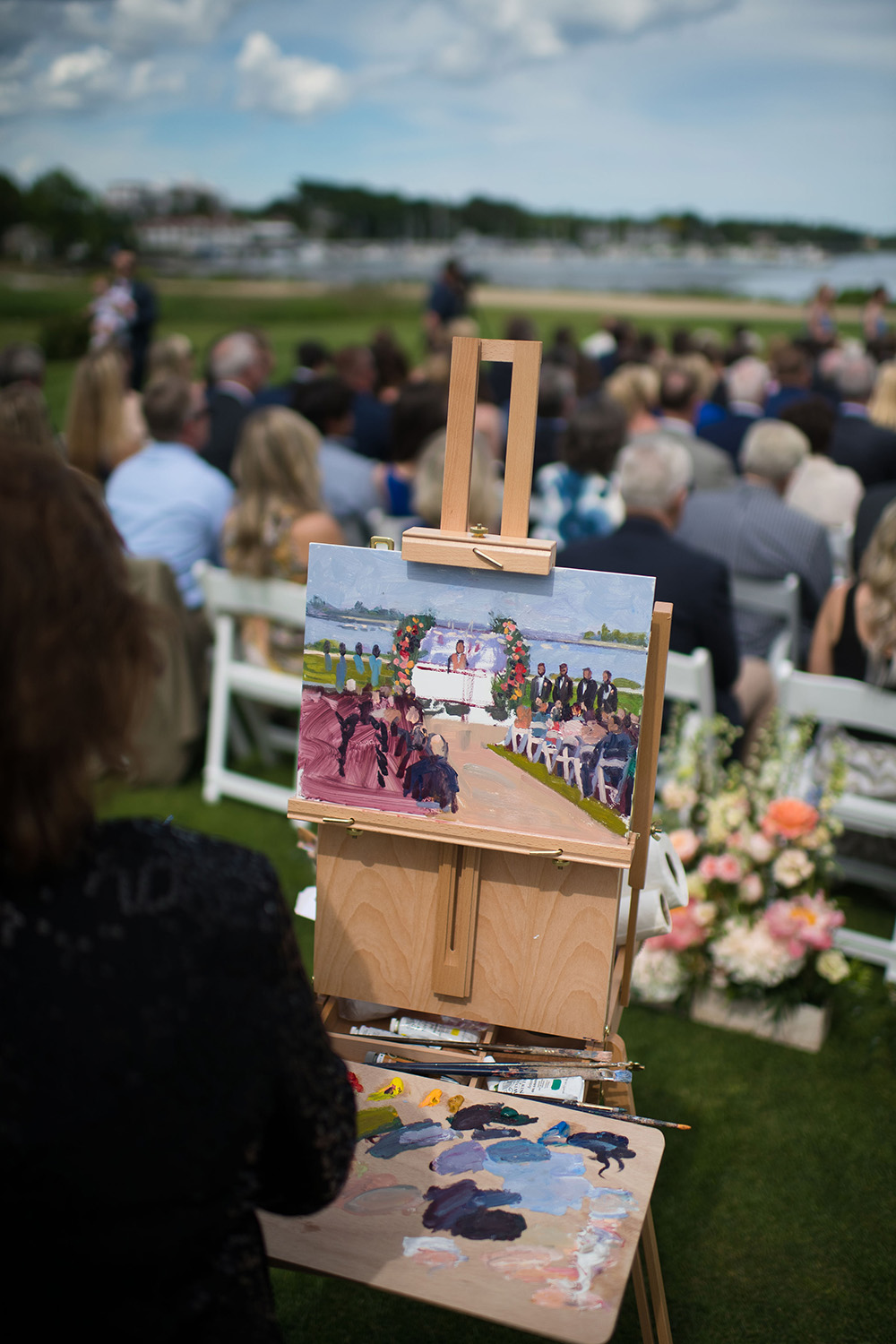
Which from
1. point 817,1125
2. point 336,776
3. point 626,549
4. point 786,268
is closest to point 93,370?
point 626,549

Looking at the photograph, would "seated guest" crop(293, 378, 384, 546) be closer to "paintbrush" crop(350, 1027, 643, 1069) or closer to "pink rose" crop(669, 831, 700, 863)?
"pink rose" crop(669, 831, 700, 863)

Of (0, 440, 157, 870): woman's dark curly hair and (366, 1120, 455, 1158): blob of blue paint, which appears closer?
(0, 440, 157, 870): woman's dark curly hair

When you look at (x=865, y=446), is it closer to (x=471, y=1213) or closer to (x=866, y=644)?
(x=866, y=644)

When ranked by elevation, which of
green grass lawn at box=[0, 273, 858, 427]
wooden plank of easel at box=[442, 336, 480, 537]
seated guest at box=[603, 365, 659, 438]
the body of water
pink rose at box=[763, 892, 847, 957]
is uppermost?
the body of water

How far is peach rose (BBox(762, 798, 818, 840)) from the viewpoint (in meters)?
2.70

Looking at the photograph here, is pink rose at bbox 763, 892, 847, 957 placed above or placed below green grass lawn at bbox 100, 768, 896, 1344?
above

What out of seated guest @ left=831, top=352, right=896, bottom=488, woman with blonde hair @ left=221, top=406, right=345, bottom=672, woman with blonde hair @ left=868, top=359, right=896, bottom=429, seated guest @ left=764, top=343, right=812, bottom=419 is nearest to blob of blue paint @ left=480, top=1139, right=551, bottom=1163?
woman with blonde hair @ left=221, top=406, right=345, bottom=672

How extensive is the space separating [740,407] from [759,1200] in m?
5.47

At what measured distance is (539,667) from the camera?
5.17ft

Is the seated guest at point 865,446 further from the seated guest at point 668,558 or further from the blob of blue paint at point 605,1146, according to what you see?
the blob of blue paint at point 605,1146

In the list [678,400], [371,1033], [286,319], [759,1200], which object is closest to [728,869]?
[759,1200]

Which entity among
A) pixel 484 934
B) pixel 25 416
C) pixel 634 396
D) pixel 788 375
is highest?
pixel 788 375

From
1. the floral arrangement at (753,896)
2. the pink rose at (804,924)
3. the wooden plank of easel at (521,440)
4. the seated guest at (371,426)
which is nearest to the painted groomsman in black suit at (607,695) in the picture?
the wooden plank of easel at (521,440)

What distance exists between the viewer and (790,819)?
2.71 metres
